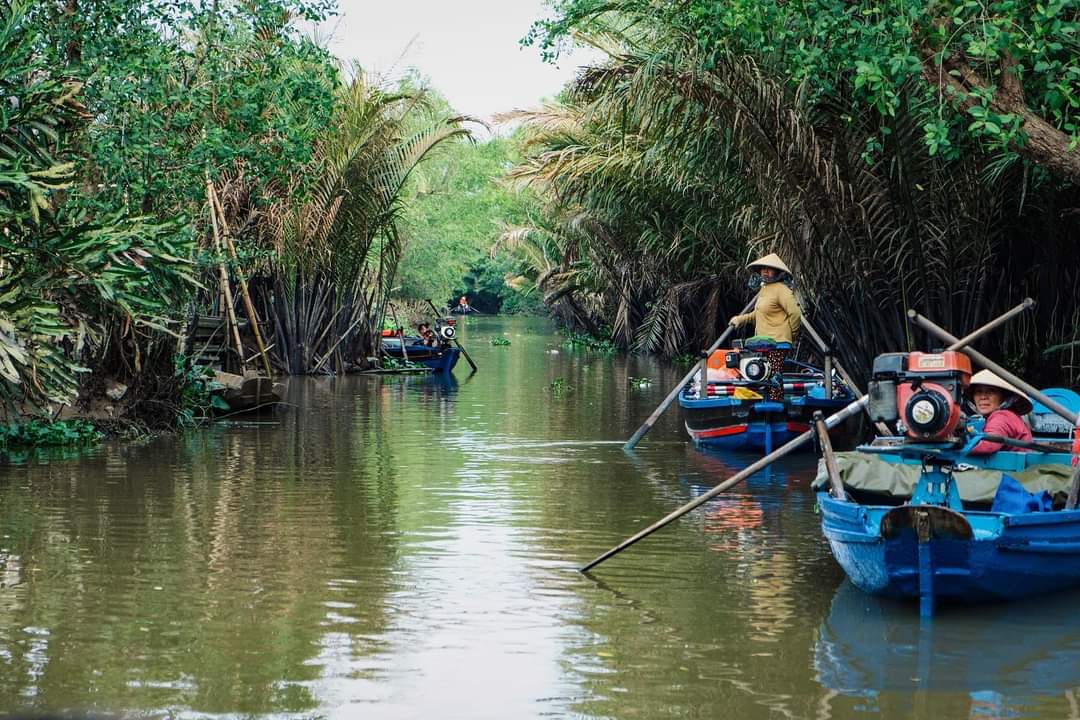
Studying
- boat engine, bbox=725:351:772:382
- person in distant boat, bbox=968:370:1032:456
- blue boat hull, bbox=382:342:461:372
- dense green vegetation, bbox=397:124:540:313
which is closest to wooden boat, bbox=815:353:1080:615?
person in distant boat, bbox=968:370:1032:456

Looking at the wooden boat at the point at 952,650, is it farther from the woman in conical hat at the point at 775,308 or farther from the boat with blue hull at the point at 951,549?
the woman in conical hat at the point at 775,308

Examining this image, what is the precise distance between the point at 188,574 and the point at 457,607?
1905 millimetres

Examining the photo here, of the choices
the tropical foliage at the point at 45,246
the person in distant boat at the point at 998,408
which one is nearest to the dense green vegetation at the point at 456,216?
the tropical foliage at the point at 45,246

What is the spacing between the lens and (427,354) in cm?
3067

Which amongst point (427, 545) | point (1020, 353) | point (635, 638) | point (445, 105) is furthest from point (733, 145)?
point (445, 105)

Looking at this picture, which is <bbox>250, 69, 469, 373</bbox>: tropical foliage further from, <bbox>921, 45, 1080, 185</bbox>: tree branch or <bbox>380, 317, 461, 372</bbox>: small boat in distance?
<bbox>921, 45, 1080, 185</bbox>: tree branch

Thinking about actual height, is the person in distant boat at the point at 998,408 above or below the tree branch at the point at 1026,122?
below

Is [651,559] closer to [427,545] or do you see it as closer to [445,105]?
[427,545]

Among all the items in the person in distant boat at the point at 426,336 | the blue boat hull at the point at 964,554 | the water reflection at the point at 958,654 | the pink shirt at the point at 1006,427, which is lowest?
the water reflection at the point at 958,654

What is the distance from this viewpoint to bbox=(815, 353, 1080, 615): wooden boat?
7.96 m

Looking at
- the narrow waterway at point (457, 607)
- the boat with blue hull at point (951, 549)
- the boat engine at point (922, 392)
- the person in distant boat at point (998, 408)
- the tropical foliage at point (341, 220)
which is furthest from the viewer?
the tropical foliage at point (341, 220)

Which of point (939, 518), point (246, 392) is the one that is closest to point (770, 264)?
point (246, 392)

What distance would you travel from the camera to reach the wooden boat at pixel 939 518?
26.1ft

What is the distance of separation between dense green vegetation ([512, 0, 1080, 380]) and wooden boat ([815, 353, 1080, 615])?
3.00 metres
